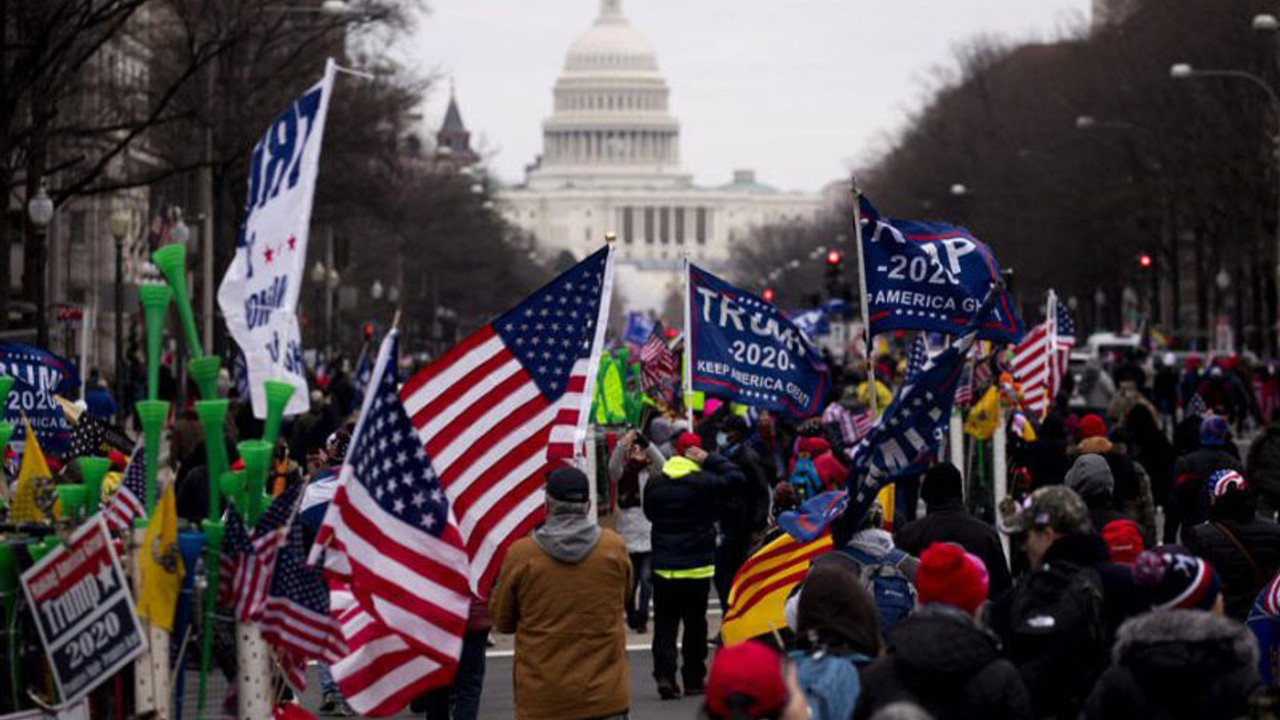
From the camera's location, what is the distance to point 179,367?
1773 inches

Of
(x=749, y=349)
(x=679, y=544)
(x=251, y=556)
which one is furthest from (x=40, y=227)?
(x=251, y=556)

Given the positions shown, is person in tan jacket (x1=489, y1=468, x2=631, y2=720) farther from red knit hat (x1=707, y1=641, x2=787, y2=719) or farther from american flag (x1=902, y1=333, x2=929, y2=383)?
american flag (x1=902, y1=333, x2=929, y2=383)

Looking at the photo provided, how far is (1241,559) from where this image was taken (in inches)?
535

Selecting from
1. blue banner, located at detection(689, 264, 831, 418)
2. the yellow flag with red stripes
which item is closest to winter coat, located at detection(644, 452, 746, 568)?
blue banner, located at detection(689, 264, 831, 418)

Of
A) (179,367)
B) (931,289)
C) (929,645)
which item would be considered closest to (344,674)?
(929,645)

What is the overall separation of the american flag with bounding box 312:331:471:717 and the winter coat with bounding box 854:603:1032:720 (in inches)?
80.4

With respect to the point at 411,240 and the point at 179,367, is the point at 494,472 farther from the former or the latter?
the point at 411,240

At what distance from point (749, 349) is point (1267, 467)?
3.07 metres

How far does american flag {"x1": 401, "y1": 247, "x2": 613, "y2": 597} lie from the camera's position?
12.5 metres

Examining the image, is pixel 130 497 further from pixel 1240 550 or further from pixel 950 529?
pixel 1240 550

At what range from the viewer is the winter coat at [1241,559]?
44.7 ft

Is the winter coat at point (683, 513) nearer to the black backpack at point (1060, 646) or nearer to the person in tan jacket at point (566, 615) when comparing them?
the person in tan jacket at point (566, 615)

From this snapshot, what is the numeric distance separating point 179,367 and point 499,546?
32750 millimetres

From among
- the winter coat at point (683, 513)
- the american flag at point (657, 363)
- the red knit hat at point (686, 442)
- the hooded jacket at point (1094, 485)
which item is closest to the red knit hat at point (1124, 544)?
the hooded jacket at point (1094, 485)
